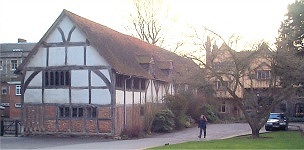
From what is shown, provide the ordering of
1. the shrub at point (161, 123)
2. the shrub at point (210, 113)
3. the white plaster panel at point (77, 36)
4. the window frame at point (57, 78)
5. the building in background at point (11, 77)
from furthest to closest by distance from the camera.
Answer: the building in background at point (11, 77) < the shrub at point (210, 113) < the shrub at point (161, 123) < the window frame at point (57, 78) < the white plaster panel at point (77, 36)

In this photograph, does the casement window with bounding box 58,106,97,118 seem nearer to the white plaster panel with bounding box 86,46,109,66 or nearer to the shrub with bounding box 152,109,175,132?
the white plaster panel with bounding box 86,46,109,66

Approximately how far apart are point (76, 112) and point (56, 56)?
14.2 ft

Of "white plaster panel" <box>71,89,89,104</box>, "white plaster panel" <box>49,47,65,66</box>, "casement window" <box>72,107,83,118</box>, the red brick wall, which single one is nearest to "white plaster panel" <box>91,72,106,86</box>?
"white plaster panel" <box>71,89,89,104</box>

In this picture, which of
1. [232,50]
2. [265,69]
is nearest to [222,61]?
[232,50]

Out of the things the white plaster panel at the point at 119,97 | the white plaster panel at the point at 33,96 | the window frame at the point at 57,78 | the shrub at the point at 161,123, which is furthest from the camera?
the shrub at the point at 161,123

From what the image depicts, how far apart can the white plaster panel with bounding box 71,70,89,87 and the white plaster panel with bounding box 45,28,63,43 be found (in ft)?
8.55

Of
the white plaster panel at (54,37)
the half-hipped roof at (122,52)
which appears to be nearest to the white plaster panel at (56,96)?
the half-hipped roof at (122,52)

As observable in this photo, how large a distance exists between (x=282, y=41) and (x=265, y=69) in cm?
253

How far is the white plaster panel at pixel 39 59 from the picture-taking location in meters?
32.4

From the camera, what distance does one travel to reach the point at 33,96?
32531 millimetres

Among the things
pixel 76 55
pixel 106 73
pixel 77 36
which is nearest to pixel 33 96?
pixel 76 55

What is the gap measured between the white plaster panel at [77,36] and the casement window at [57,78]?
7.83ft

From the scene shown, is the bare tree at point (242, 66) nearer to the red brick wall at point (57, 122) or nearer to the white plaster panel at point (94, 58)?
the white plaster panel at point (94, 58)

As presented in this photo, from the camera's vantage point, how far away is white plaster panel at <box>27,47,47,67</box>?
32406 mm
